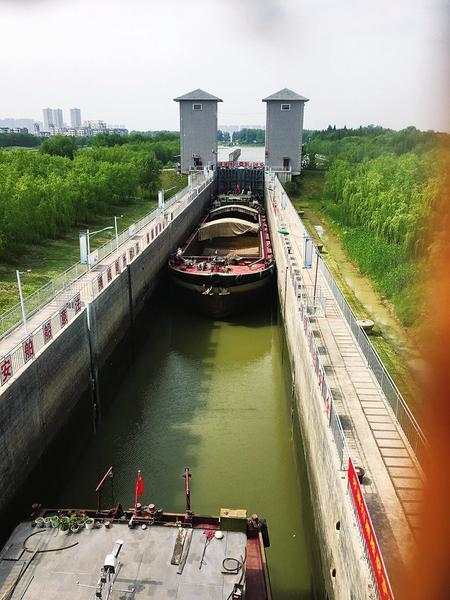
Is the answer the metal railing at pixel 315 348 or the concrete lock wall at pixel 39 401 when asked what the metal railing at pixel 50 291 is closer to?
the concrete lock wall at pixel 39 401

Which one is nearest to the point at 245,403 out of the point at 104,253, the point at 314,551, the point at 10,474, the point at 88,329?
the point at 88,329

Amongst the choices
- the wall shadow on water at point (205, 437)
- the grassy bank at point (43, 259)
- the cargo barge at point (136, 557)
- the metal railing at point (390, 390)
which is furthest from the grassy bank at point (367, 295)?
the grassy bank at point (43, 259)

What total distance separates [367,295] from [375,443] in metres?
11.2

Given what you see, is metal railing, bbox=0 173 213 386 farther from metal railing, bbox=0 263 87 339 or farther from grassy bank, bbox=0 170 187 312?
grassy bank, bbox=0 170 187 312

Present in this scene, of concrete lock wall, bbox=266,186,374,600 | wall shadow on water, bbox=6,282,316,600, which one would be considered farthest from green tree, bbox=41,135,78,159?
concrete lock wall, bbox=266,186,374,600

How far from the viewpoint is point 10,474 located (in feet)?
28.7

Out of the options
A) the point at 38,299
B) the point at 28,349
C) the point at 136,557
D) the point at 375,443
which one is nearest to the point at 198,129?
the point at 38,299

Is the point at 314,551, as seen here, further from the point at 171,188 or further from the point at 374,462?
the point at 171,188

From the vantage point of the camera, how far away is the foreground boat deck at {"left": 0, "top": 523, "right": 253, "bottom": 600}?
6.36 meters

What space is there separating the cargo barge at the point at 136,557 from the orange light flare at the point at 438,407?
5.03 meters

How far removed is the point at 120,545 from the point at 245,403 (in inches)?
289

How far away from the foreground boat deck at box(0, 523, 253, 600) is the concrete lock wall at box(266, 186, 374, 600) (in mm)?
1149

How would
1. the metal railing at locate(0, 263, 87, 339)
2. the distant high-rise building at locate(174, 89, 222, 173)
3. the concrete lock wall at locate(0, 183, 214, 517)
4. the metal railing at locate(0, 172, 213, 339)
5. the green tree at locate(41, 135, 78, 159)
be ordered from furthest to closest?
the green tree at locate(41, 135, 78, 159) < the distant high-rise building at locate(174, 89, 222, 173) < the metal railing at locate(0, 263, 87, 339) < the metal railing at locate(0, 172, 213, 339) < the concrete lock wall at locate(0, 183, 214, 517)

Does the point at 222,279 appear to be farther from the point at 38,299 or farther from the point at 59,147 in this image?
the point at 59,147
